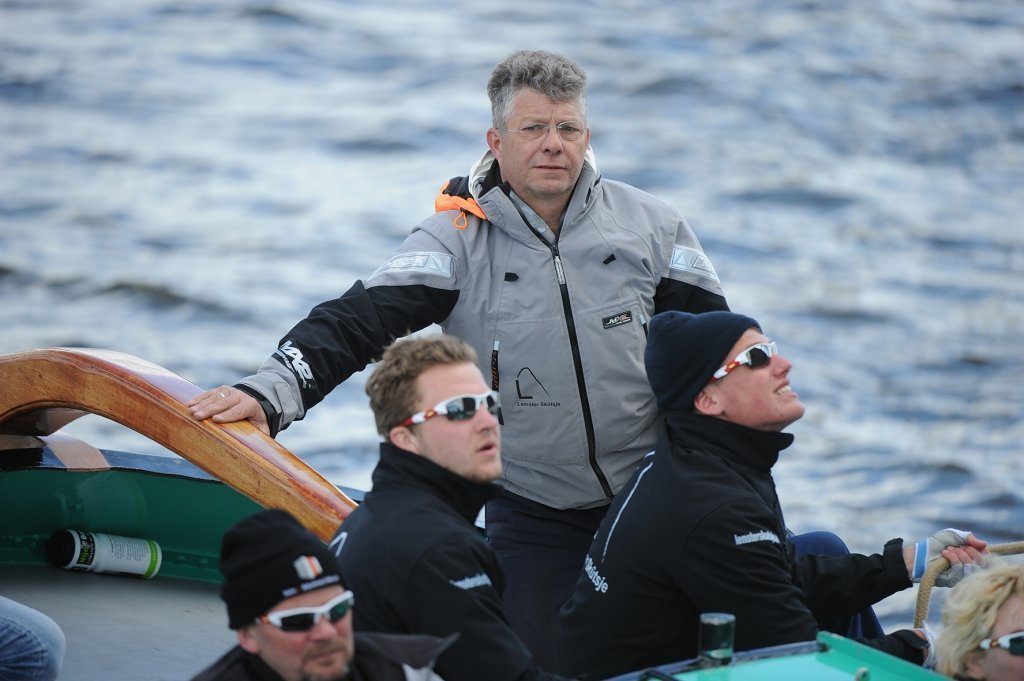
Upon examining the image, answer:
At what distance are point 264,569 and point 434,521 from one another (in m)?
0.38

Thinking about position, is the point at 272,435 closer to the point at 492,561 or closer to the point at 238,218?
the point at 492,561

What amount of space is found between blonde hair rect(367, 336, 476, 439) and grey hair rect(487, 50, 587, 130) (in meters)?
0.90

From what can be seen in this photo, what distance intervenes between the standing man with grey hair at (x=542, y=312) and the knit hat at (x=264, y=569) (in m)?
1.17

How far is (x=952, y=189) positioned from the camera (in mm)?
15406

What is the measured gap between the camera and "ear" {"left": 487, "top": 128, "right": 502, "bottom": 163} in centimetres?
361

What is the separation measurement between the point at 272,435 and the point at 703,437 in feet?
3.20

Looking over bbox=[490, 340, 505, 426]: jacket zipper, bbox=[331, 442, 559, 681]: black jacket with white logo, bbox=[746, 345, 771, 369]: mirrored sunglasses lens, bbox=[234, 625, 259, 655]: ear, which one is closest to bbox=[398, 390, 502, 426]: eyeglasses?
bbox=[331, 442, 559, 681]: black jacket with white logo

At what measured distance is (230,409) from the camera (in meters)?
3.37

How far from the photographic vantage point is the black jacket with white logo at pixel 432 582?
8.21 ft

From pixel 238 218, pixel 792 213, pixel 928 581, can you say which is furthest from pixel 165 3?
pixel 928 581

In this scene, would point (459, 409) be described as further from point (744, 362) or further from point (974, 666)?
point (974, 666)

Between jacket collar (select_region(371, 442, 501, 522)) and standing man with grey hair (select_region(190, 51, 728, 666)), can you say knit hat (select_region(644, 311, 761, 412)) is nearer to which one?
standing man with grey hair (select_region(190, 51, 728, 666))

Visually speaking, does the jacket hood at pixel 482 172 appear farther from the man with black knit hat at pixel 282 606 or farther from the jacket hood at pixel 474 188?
the man with black knit hat at pixel 282 606

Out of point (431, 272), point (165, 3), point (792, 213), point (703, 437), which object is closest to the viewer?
point (703, 437)
